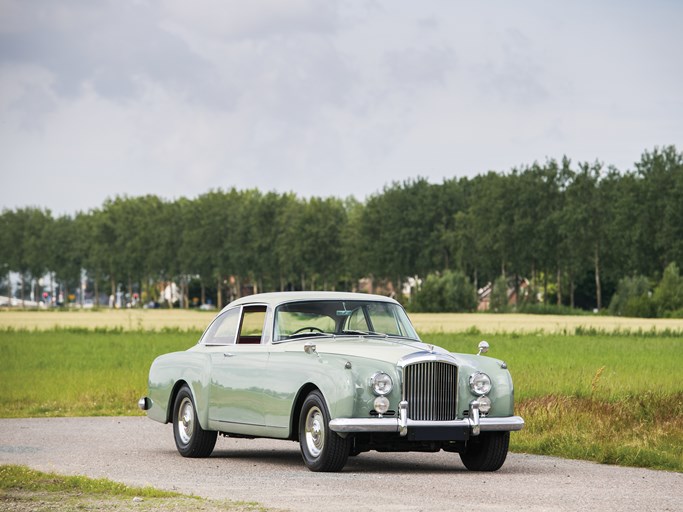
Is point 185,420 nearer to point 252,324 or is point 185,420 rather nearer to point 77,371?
point 252,324

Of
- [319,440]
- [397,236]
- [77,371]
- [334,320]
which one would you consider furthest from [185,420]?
[397,236]

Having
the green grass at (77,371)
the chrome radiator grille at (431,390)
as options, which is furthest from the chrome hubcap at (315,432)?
the green grass at (77,371)

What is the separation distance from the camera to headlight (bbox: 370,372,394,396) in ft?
44.1

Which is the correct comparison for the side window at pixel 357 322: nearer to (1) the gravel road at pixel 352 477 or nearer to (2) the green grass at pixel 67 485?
(1) the gravel road at pixel 352 477

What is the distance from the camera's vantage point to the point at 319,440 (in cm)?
1379

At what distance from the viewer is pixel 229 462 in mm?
15438

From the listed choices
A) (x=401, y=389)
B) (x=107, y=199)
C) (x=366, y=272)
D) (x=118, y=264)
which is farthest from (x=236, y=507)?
(x=107, y=199)

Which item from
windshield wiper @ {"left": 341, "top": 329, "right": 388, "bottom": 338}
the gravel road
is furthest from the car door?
windshield wiper @ {"left": 341, "top": 329, "right": 388, "bottom": 338}

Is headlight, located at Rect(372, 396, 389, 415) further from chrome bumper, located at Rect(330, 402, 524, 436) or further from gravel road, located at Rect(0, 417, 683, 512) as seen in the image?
gravel road, located at Rect(0, 417, 683, 512)

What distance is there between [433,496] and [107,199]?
581ft

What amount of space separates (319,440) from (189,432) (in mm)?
2979

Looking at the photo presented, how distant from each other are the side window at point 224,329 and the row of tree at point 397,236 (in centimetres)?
8909

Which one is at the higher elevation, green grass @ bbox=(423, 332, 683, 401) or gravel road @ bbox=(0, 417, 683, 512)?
green grass @ bbox=(423, 332, 683, 401)

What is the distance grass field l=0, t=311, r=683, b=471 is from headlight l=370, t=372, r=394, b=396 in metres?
3.13
